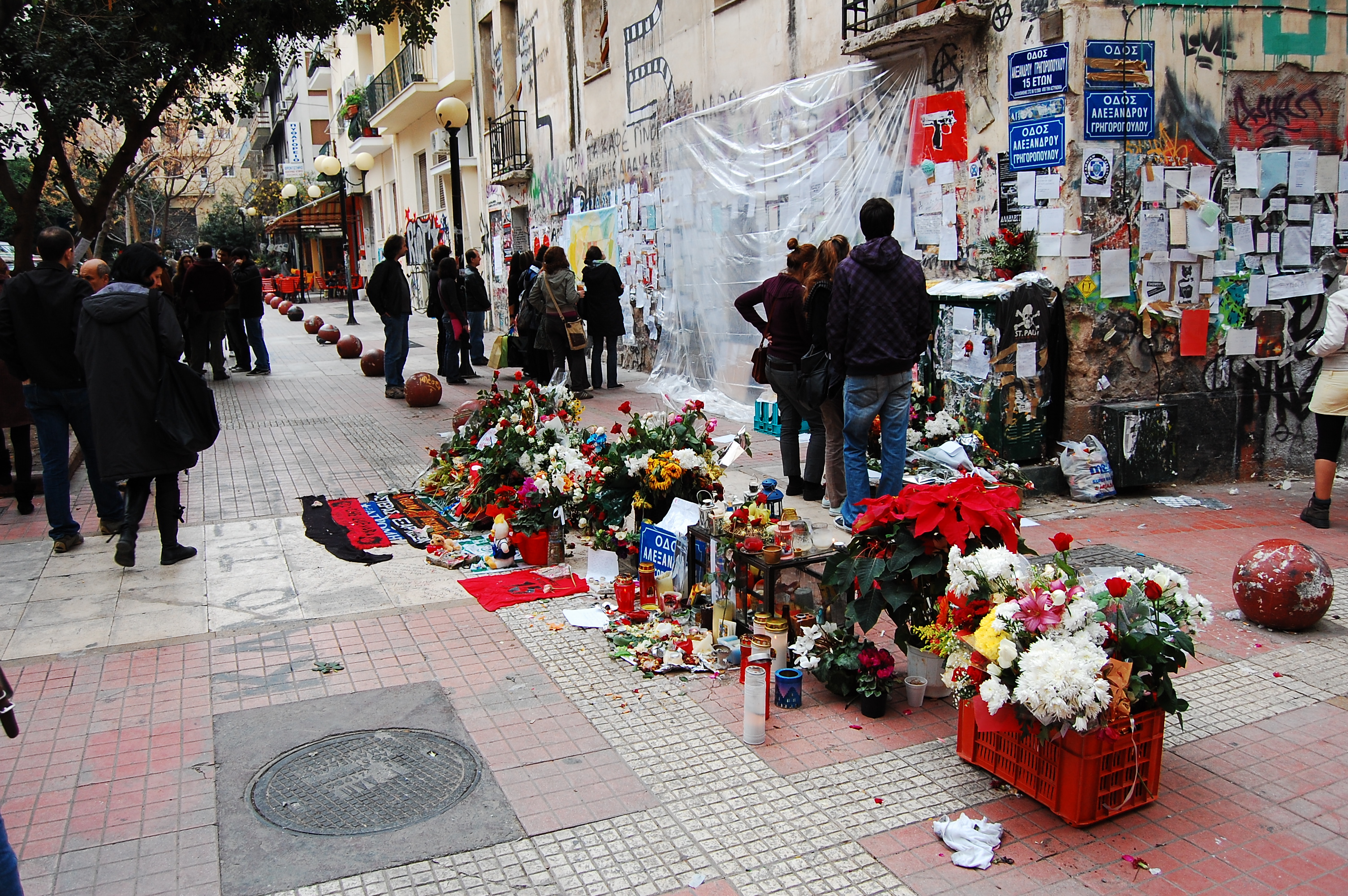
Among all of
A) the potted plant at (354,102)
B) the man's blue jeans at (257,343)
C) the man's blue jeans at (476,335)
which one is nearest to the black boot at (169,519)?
the man's blue jeans at (476,335)

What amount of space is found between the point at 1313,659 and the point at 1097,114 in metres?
4.18

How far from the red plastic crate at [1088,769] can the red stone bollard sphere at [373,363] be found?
1323 cm

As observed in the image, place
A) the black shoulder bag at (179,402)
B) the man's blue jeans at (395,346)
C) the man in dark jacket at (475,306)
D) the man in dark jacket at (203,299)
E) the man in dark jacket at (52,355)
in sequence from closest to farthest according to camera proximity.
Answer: the black shoulder bag at (179,402) → the man in dark jacket at (52,355) → the man's blue jeans at (395,346) → the man in dark jacket at (203,299) → the man in dark jacket at (475,306)

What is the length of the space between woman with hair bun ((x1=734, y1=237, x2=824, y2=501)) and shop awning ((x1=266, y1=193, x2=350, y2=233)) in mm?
33733

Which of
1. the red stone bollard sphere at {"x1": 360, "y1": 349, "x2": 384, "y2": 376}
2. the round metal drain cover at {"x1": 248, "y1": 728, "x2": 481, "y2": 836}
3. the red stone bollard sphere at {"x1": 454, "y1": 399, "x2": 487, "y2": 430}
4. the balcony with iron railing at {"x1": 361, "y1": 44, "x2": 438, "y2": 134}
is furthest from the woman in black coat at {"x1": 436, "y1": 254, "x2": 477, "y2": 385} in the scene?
the balcony with iron railing at {"x1": 361, "y1": 44, "x2": 438, "y2": 134}

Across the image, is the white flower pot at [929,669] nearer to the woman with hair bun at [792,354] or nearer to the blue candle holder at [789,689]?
the blue candle holder at [789,689]

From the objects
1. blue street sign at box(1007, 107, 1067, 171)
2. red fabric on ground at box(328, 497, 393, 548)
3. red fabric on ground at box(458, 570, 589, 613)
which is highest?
blue street sign at box(1007, 107, 1067, 171)

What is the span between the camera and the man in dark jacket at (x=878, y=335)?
602 centimetres

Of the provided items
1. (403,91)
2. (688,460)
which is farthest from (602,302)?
(403,91)

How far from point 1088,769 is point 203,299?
1343 cm

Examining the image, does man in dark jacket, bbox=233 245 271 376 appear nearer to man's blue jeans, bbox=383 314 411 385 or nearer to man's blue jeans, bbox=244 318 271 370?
man's blue jeans, bbox=244 318 271 370

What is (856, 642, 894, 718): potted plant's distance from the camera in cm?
414

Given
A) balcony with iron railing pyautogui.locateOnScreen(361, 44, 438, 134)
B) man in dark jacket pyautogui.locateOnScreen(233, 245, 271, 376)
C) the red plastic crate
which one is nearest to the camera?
the red plastic crate

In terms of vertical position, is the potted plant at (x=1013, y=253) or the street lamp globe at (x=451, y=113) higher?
the street lamp globe at (x=451, y=113)
